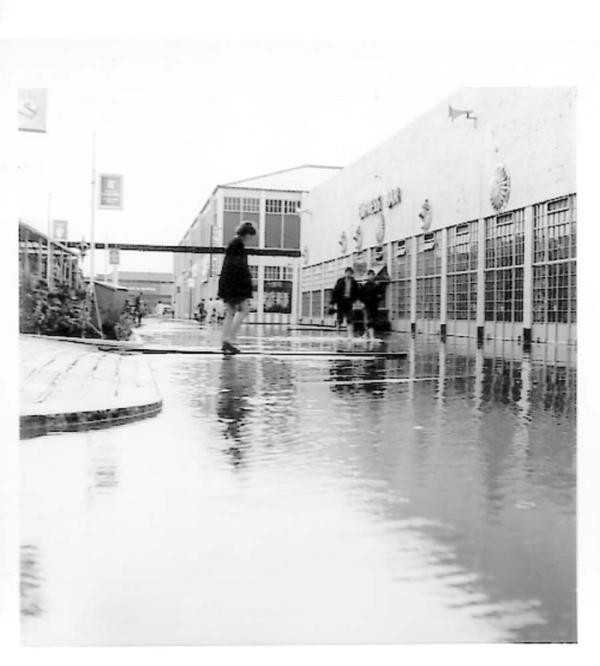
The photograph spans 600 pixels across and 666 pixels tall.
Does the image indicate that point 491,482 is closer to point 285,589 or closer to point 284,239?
point 285,589

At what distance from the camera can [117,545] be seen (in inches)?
84.6

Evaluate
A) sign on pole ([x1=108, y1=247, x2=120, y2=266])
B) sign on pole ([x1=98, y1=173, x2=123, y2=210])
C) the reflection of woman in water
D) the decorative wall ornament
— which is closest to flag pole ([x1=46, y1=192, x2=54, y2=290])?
sign on pole ([x1=98, y1=173, x2=123, y2=210])

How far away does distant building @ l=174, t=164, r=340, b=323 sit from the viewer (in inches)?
141

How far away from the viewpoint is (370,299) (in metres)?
4.44

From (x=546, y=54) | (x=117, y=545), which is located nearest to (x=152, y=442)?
(x=117, y=545)

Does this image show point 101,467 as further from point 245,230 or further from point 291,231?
point 291,231

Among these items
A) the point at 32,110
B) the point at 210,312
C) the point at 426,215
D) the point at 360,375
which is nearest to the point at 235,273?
the point at 210,312

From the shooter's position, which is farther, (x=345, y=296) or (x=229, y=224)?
(x=345, y=296)

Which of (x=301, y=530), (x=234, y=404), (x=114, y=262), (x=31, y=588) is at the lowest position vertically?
(x=31, y=588)

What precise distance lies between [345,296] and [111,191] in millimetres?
1217

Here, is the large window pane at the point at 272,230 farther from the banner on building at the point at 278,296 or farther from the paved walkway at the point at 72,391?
the paved walkway at the point at 72,391

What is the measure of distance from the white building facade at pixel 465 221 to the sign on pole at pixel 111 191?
2.67 feet

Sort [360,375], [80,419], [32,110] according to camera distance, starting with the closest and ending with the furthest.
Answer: [32,110], [80,419], [360,375]

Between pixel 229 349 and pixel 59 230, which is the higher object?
pixel 59 230
